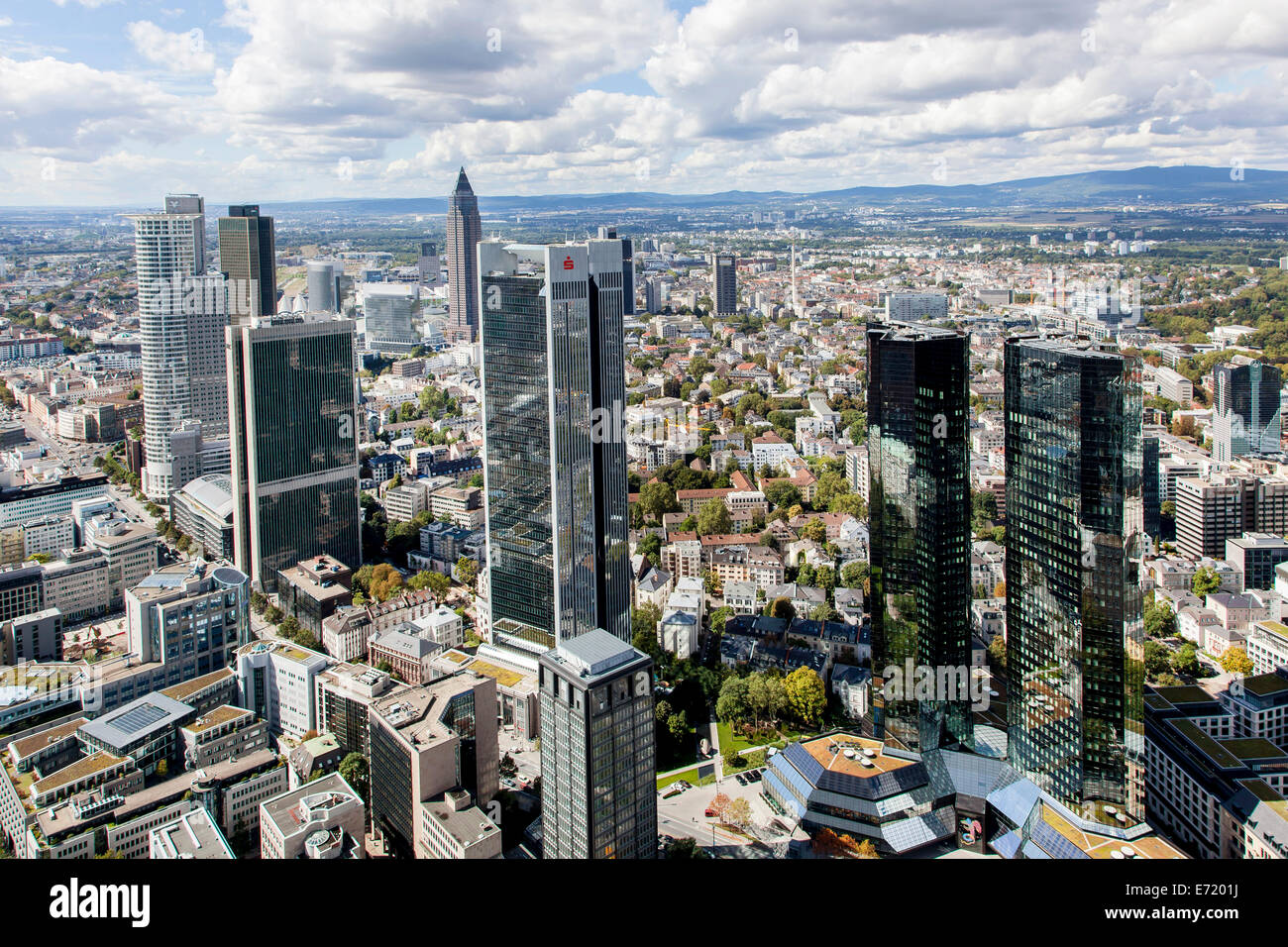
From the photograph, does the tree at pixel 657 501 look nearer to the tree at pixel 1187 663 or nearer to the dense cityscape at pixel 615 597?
the dense cityscape at pixel 615 597

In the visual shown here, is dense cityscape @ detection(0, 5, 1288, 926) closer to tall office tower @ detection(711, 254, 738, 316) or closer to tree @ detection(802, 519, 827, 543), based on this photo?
tree @ detection(802, 519, 827, 543)

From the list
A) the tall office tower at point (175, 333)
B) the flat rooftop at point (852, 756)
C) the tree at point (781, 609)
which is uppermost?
the tall office tower at point (175, 333)

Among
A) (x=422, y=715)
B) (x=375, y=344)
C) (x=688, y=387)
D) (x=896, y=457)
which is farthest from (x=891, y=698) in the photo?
(x=375, y=344)

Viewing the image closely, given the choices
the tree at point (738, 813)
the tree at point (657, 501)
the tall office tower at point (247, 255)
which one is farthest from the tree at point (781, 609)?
the tall office tower at point (247, 255)

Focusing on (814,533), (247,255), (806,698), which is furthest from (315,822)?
(247,255)

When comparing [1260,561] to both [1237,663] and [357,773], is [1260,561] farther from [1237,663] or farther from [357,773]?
[357,773]

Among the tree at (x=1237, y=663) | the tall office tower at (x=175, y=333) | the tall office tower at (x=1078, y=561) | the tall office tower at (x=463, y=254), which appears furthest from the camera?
the tall office tower at (x=463, y=254)
